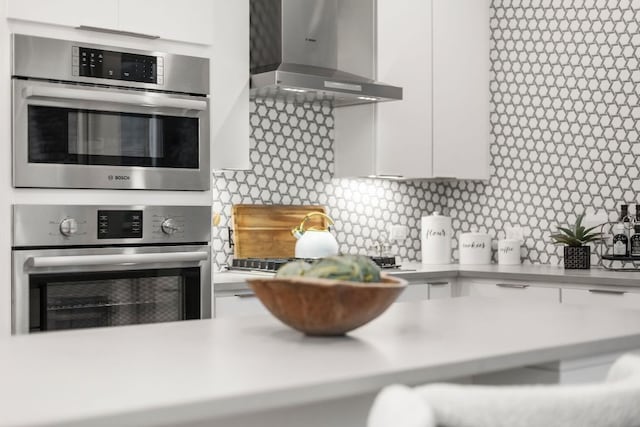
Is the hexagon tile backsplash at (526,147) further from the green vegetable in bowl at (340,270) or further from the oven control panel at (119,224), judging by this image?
the green vegetable in bowl at (340,270)

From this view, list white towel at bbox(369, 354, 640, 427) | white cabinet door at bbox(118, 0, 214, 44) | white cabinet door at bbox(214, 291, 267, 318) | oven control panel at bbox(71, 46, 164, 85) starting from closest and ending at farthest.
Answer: white towel at bbox(369, 354, 640, 427) < oven control panel at bbox(71, 46, 164, 85) < white cabinet door at bbox(118, 0, 214, 44) < white cabinet door at bbox(214, 291, 267, 318)

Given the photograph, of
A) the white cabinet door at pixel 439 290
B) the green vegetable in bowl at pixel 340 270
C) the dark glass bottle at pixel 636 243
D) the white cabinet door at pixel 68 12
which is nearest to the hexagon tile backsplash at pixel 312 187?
the white cabinet door at pixel 439 290

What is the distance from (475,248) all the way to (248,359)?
342 centimetres

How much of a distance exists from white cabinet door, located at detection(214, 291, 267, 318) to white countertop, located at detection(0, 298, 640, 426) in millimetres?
1403

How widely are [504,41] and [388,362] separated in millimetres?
3727

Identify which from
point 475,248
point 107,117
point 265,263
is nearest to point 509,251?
point 475,248

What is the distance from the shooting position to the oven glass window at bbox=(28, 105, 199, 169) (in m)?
3.10

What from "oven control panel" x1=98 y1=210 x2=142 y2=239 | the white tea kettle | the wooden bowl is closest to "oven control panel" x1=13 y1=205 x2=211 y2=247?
"oven control panel" x1=98 y1=210 x2=142 y2=239

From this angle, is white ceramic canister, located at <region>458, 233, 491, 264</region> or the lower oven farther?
white ceramic canister, located at <region>458, 233, 491, 264</region>

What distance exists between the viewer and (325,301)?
1.66 m

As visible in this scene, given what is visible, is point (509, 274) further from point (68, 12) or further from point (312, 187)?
point (68, 12)

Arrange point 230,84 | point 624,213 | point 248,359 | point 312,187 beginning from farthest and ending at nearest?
point 312,187 → point 624,213 → point 230,84 → point 248,359

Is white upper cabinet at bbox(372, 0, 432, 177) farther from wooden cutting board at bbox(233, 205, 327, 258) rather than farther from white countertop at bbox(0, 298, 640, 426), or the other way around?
white countertop at bbox(0, 298, 640, 426)

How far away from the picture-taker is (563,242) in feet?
14.4
